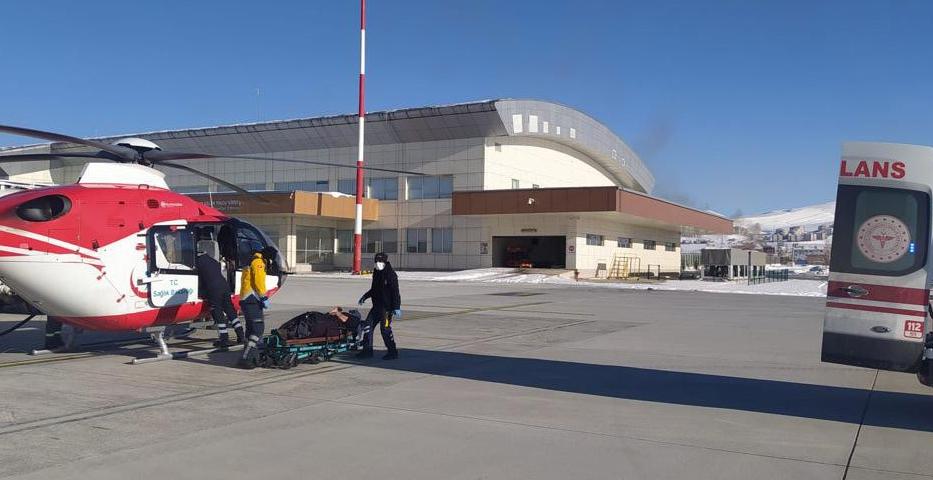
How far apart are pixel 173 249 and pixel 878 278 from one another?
10207mm

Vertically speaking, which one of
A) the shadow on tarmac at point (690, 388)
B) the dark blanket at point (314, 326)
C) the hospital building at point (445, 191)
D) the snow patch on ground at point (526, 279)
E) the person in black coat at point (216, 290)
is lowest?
the snow patch on ground at point (526, 279)

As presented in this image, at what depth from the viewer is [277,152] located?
194 ft

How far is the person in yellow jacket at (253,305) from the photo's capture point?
422 inches

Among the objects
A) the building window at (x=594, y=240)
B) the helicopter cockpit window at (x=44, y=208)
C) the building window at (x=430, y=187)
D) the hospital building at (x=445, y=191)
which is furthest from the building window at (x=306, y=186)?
the helicopter cockpit window at (x=44, y=208)

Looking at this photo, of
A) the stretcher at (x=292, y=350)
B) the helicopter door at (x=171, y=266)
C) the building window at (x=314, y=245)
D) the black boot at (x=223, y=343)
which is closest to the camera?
the stretcher at (x=292, y=350)

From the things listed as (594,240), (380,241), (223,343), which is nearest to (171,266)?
(223,343)

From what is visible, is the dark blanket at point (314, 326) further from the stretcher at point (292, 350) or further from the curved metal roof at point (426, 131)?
the curved metal roof at point (426, 131)

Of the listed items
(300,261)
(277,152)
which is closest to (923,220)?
(300,261)

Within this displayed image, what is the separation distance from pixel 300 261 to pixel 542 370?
4593 centimetres

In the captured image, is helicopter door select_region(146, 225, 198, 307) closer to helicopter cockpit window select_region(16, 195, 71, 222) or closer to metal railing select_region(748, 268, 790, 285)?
helicopter cockpit window select_region(16, 195, 71, 222)

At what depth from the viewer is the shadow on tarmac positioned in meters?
8.19

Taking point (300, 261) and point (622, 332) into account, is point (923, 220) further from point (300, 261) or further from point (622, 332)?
point (300, 261)

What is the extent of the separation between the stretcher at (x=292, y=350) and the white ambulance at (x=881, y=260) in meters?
7.06

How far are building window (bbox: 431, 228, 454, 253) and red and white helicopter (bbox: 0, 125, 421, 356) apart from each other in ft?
131
